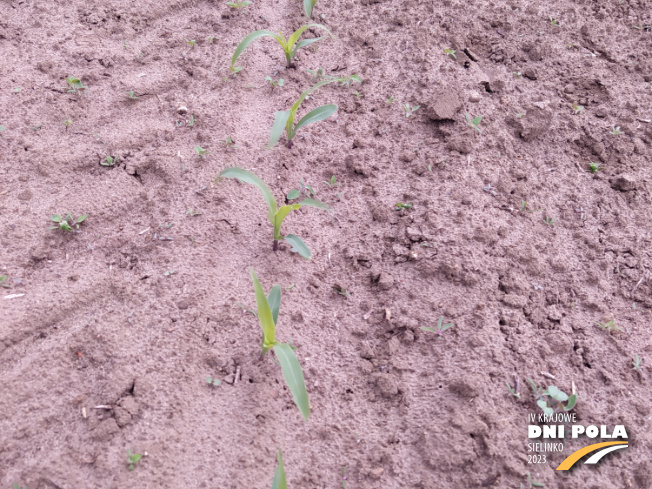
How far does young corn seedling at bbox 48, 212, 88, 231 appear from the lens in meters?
1.66

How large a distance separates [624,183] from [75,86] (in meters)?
2.45

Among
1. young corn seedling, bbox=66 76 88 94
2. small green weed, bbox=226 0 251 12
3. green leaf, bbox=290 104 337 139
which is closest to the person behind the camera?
green leaf, bbox=290 104 337 139

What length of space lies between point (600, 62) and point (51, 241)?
2703mm

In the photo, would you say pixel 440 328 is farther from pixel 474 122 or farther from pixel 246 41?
pixel 246 41

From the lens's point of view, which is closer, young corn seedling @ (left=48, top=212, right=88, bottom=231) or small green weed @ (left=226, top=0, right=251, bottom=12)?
young corn seedling @ (left=48, top=212, right=88, bottom=231)

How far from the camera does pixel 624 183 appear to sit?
196 centimetres

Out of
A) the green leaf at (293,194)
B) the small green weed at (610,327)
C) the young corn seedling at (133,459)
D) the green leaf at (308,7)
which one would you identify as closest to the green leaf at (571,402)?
the small green weed at (610,327)

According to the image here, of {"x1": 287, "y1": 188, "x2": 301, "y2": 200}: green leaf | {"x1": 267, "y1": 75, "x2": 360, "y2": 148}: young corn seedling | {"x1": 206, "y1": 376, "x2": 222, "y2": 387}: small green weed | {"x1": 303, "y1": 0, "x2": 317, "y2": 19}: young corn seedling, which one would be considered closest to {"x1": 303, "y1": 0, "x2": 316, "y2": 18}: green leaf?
{"x1": 303, "y1": 0, "x2": 317, "y2": 19}: young corn seedling

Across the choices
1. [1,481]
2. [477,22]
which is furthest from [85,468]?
[477,22]

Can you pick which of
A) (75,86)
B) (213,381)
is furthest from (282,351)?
(75,86)

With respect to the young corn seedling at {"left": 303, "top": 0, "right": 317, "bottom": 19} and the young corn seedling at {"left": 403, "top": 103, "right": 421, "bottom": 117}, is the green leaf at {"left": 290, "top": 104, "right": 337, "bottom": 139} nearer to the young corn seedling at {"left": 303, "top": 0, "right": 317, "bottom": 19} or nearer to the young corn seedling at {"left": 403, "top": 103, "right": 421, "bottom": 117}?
the young corn seedling at {"left": 403, "top": 103, "right": 421, "bottom": 117}

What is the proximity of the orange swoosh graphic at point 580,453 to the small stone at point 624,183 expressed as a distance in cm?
110

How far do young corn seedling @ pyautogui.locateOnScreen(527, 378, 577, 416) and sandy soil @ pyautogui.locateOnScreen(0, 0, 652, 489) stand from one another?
32 millimetres

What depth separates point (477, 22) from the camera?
2473 mm
